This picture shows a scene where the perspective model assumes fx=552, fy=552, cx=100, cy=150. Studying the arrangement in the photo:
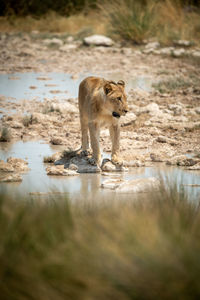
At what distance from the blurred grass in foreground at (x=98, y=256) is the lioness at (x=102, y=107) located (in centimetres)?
337

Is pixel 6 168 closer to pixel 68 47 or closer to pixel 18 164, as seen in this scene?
pixel 18 164

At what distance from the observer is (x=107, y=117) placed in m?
7.59

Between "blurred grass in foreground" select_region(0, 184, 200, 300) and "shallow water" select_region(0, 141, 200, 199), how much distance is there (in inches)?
69.7

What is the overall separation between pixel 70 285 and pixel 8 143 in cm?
592

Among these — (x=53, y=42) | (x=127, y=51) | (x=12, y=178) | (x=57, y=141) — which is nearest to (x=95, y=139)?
(x=12, y=178)

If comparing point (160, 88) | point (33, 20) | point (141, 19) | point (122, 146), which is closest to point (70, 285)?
point (122, 146)

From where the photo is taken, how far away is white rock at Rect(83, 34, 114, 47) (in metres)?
21.5

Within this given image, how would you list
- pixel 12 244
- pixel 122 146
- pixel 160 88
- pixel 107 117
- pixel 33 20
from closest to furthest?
pixel 12 244 < pixel 107 117 < pixel 122 146 < pixel 160 88 < pixel 33 20

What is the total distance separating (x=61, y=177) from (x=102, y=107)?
43.5 inches

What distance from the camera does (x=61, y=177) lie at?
7.20m

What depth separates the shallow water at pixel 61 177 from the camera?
20.5ft

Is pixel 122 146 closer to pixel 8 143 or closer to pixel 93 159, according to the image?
pixel 93 159

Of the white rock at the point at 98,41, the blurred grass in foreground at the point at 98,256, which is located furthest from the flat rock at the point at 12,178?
the white rock at the point at 98,41

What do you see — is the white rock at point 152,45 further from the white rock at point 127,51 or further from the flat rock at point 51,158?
the flat rock at point 51,158
